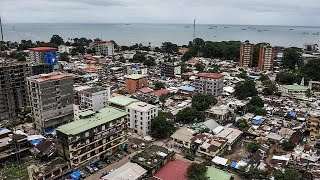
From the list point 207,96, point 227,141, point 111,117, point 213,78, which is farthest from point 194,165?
point 213,78

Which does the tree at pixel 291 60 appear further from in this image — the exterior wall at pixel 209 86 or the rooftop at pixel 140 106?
the rooftop at pixel 140 106

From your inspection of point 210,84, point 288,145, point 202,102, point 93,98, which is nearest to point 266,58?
point 210,84

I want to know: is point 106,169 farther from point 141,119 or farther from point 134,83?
point 134,83

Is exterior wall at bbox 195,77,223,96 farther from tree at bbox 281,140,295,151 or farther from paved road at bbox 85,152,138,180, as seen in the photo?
paved road at bbox 85,152,138,180

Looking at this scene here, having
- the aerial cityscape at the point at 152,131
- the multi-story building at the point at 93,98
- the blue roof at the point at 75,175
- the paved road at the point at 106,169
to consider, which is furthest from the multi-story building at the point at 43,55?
the blue roof at the point at 75,175

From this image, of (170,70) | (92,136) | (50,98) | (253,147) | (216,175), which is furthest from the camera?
(170,70)
